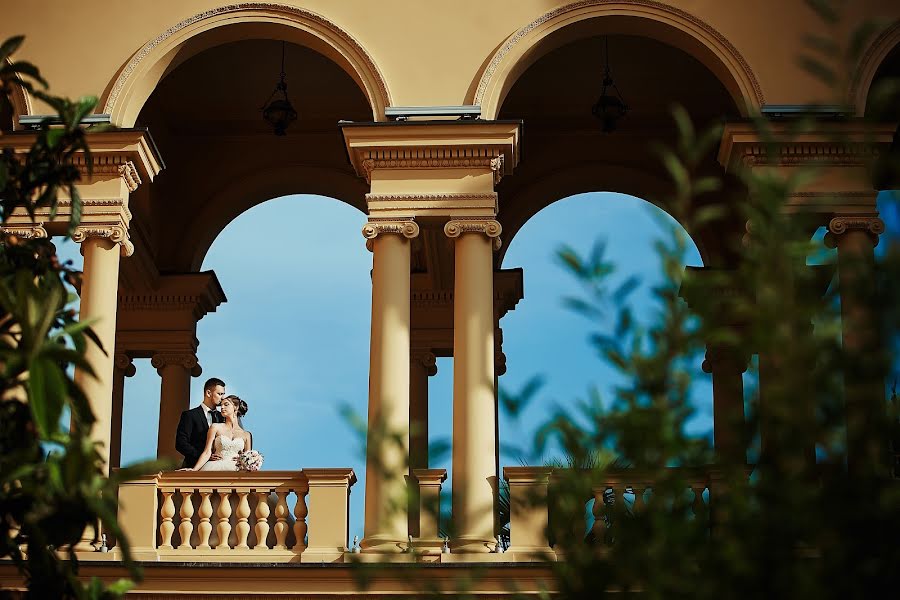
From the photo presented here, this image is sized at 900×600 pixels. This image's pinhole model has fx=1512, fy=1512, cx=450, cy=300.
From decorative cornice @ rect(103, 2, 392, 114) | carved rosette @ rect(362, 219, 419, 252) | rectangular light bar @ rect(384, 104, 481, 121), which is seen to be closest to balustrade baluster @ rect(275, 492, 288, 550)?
carved rosette @ rect(362, 219, 419, 252)

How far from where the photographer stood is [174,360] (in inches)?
931

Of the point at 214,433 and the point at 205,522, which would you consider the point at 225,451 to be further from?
the point at 205,522

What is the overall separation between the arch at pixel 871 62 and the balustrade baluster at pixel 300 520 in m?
7.92

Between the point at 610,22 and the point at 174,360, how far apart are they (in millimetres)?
9210

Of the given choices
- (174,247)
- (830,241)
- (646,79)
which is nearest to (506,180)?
(646,79)

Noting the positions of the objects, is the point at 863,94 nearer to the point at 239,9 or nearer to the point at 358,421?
the point at 239,9

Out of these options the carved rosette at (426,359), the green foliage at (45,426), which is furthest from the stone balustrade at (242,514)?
the green foliage at (45,426)

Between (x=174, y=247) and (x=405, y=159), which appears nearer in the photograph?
(x=405, y=159)

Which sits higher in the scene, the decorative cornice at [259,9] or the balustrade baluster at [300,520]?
the decorative cornice at [259,9]

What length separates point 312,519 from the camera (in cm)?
1686

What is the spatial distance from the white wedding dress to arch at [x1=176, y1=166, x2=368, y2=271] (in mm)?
6710

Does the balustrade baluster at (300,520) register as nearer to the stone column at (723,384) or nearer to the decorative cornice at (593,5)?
the decorative cornice at (593,5)

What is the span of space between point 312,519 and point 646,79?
9.71 meters

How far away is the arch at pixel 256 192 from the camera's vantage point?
79.6ft
